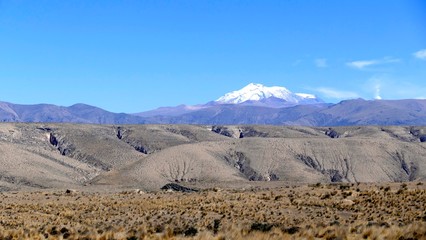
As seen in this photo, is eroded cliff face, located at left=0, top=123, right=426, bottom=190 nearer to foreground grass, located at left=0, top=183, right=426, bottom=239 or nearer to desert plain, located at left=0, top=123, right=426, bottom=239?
desert plain, located at left=0, top=123, right=426, bottom=239

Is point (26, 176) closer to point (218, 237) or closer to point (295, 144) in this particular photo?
point (295, 144)

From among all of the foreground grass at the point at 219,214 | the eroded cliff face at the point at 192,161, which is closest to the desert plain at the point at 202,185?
the foreground grass at the point at 219,214

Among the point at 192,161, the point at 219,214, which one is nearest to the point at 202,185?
the point at 219,214

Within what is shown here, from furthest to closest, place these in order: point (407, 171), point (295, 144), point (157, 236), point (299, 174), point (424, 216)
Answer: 1. point (295, 144)
2. point (407, 171)
3. point (299, 174)
4. point (424, 216)
5. point (157, 236)

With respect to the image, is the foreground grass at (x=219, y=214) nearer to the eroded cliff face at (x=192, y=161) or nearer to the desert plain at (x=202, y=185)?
the desert plain at (x=202, y=185)

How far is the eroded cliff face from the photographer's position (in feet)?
344

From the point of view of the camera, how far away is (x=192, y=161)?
122m

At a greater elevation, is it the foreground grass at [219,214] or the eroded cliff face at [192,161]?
the foreground grass at [219,214]

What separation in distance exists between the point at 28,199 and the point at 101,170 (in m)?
83.7

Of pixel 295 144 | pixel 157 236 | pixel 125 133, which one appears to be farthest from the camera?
pixel 125 133

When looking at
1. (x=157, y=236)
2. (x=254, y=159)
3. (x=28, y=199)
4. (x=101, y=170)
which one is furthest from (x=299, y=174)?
(x=157, y=236)

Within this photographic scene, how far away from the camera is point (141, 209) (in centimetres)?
3394

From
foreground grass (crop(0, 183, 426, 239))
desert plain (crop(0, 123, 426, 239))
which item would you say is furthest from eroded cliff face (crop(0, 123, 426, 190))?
foreground grass (crop(0, 183, 426, 239))

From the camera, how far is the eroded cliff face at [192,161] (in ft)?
344
